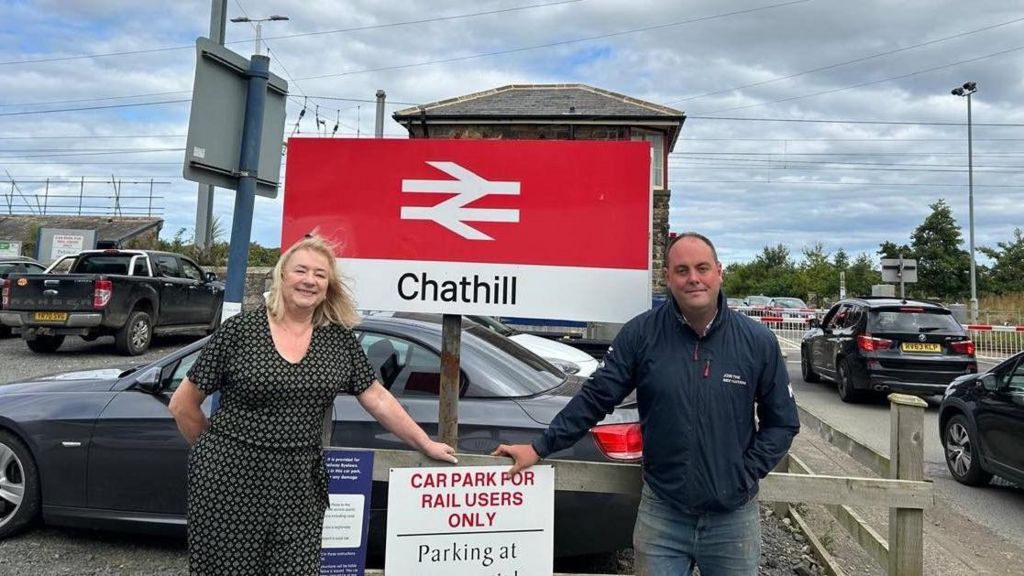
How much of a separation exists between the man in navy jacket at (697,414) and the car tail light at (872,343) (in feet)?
29.7

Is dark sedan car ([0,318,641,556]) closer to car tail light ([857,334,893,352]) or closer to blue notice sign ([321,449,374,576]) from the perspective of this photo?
blue notice sign ([321,449,374,576])

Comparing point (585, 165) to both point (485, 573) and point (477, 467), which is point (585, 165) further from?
point (485, 573)

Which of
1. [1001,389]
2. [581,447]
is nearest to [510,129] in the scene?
[1001,389]

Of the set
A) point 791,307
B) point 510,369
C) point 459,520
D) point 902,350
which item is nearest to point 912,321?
point 902,350

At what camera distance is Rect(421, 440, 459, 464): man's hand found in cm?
237

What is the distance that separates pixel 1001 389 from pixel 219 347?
21.3 ft

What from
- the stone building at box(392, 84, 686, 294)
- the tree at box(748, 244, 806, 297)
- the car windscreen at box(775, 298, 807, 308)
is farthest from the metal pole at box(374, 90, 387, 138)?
the tree at box(748, 244, 806, 297)

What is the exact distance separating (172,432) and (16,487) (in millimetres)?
1208

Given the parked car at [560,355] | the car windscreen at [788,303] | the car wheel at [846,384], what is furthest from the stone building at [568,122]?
the car windscreen at [788,303]

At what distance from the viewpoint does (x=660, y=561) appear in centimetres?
218

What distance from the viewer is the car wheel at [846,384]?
33.7 ft

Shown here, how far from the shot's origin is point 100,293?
1068 cm

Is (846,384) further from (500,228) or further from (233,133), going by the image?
(233,133)

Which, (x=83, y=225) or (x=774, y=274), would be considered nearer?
(x=83, y=225)
